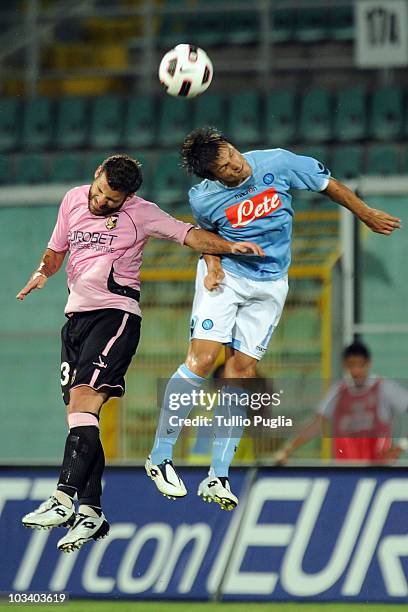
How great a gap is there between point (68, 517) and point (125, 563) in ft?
5.70

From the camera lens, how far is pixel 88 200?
708cm

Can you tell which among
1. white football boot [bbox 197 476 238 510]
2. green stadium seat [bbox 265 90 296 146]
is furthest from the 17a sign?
white football boot [bbox 197 476 238 510]

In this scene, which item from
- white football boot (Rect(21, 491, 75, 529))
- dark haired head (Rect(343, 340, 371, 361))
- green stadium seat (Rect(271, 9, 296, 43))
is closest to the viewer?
white football boot (Rect(21, 491, 75, 529))

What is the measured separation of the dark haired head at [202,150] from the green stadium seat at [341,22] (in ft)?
27.4

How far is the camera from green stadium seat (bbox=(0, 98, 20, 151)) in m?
13.9

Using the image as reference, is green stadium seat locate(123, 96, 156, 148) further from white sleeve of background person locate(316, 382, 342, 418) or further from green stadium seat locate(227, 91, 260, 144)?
white sleeve of background person locate(316, 382, 342, 418)

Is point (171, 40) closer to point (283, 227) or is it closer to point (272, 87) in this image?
point (272, 87)

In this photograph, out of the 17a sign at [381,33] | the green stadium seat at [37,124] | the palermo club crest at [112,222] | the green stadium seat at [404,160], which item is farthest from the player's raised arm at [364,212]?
the green stadium seat at [37,124]

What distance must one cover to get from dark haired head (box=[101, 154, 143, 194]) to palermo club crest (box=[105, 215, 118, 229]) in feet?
0.86

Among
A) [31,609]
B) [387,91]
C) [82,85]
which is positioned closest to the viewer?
[31,609]

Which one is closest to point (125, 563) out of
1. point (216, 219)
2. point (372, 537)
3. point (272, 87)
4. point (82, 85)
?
point (372, 537)

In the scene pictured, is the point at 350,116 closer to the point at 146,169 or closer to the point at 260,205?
the point at 146,169

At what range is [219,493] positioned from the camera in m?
6.84

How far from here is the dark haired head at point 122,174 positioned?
6.75m
